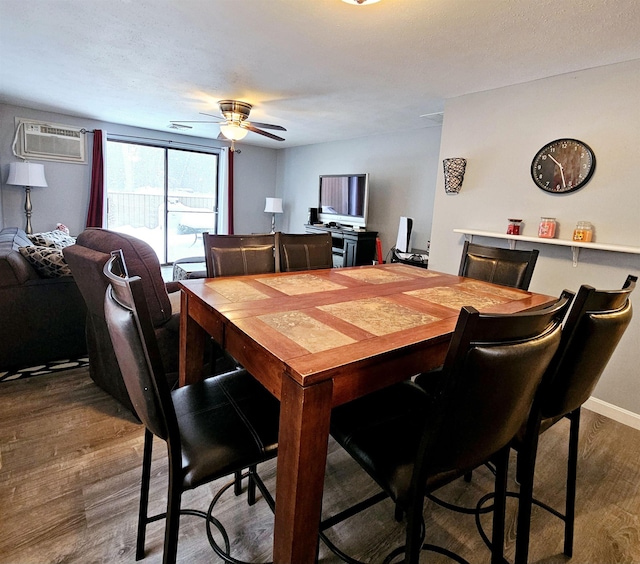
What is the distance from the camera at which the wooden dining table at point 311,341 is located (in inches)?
34.6

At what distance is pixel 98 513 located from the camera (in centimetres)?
145

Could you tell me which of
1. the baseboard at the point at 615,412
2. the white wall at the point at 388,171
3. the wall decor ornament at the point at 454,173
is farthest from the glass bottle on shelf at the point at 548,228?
the white wall at the point at 388,171

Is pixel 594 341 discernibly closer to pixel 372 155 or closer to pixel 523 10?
pixel 523 10

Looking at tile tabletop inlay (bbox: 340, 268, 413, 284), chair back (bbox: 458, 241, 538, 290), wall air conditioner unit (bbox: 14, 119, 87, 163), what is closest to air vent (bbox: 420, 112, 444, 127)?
chair back (bbox: 458, 241, 538, 290)

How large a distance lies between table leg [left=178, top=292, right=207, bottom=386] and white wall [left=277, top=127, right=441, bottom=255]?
356 cm

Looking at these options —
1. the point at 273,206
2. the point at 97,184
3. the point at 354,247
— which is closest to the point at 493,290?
the point at 354,247

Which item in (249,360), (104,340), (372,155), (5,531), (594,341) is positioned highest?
(372,155)

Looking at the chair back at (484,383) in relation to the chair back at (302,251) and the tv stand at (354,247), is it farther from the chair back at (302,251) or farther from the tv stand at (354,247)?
the tv stand at (354,247)

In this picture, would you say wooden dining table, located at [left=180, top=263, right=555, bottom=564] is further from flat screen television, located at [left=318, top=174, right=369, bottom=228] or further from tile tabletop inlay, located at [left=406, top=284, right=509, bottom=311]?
flat screen television, located at [left=318, top=174, right=369, bottom=228]

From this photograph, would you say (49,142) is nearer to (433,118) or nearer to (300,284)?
(433,118)

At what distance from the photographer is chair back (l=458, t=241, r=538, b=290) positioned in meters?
2.19

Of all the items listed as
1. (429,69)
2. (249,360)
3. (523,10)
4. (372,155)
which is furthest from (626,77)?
(372,155)

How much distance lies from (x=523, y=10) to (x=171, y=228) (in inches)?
227

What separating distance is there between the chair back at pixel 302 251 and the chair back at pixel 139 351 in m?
1.37
